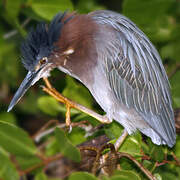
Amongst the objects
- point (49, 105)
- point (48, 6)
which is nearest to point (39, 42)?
point (49, 105)

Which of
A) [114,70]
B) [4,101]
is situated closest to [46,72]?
[114,70]

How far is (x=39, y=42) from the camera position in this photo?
8.18 ft

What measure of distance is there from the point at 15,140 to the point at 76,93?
822mm

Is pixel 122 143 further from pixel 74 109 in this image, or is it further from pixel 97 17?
pixel 97 17

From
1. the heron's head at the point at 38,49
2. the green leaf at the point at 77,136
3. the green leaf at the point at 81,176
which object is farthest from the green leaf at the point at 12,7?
the green leaf at the point at 81,176

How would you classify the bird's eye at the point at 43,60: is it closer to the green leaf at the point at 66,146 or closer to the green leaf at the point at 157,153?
the green leaf at the point at 66,146

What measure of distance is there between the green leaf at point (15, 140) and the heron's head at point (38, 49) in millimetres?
400

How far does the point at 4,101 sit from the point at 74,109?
4.23 ft

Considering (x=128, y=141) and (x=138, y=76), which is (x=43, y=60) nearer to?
(x=138, y=76)

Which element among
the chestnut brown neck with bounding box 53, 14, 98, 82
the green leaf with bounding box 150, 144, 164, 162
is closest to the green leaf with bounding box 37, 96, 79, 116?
the chestnut brown neck with bounding box 53, 14, 98, 82

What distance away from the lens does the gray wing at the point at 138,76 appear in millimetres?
2576

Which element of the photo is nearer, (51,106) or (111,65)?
(111,65)

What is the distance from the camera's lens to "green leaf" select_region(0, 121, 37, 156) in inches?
78.7

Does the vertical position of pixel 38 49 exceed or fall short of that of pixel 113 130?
it exceeds it
